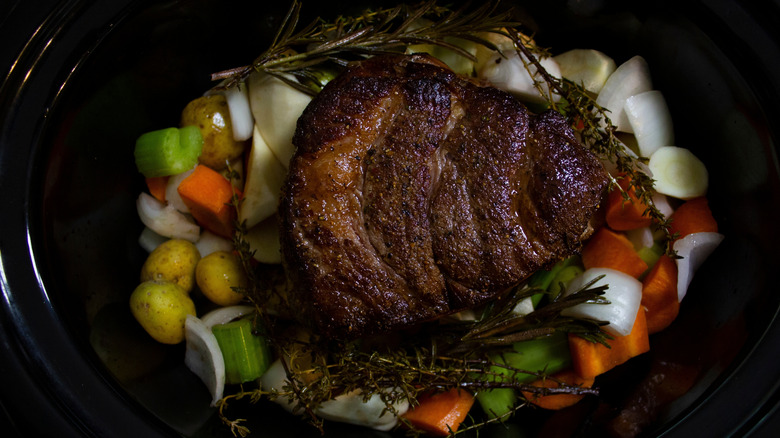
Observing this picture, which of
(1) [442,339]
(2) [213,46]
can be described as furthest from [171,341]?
(2) [213,46]

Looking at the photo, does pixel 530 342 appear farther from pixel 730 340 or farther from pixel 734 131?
pixel 734 131

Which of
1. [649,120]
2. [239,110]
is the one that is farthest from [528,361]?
[239,110]

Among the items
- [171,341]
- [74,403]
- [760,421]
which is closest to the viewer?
[760,421]

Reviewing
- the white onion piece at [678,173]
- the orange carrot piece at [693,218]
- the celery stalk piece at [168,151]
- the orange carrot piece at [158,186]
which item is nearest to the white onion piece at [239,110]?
the celery stalk piece at [168,151]

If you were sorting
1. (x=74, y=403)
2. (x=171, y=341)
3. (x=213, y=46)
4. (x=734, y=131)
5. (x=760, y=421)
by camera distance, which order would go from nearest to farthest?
(x=760, y=421) < (x=74, y=403) < (x=734, y=131) < (x=171, y=341) < (x=213, y=46)

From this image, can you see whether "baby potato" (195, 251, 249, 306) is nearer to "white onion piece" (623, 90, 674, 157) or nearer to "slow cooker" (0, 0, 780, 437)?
"slow cooker" (0, 0, 780, 437)

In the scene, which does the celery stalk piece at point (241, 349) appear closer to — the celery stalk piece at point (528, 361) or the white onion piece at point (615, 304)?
the celery stalk piece at point (528, 361)
